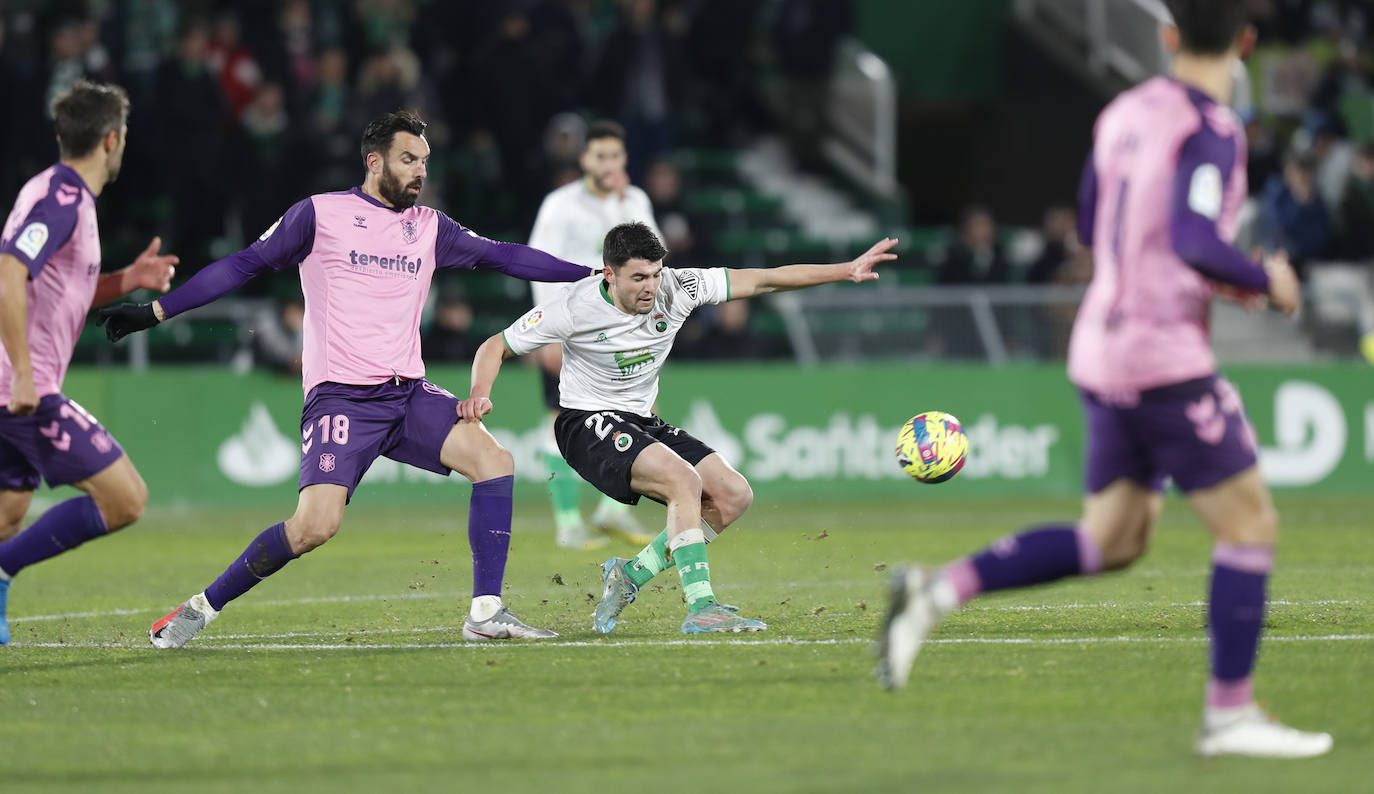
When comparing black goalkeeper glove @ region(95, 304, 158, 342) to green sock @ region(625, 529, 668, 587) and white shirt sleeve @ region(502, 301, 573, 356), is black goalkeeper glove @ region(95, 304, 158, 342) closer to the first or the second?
white shirt sleeve @ region(502, 301, 573, 356)

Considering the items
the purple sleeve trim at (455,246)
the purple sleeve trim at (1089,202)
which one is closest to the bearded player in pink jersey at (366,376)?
the purple sleeve trim at (455,246)

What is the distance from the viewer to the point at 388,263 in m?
8.30

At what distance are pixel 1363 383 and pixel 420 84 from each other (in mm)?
9759

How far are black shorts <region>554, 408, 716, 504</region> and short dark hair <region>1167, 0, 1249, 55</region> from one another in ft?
12.3

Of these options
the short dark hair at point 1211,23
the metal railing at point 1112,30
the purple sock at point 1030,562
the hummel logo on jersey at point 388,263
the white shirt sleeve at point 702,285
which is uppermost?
the metal railing at point 1112,30

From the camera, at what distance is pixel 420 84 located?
1945cm

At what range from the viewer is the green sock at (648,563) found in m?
8.38

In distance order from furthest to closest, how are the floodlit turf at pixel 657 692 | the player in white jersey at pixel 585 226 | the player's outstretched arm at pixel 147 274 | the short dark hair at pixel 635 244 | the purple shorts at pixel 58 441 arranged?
the player in white jersey at pixel 585 226 → the short dark hair at pixel 635 244 → the player's outstretched arm at pixel 147 274 → the purple shorts at pixel 58 441 → the floodlit turf at pixel 657 692

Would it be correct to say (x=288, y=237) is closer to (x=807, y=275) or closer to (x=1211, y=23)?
(x=807, y=275)

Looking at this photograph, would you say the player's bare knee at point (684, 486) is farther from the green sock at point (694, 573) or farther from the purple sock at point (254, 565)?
the purple sock at point (254, 565)

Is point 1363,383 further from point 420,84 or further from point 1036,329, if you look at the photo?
point 420,84

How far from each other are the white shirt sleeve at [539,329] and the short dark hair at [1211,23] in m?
4.02

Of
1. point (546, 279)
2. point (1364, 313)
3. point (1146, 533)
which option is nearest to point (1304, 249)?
point (1364, 313)

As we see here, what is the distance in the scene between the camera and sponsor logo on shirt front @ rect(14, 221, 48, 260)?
7.10 meters
